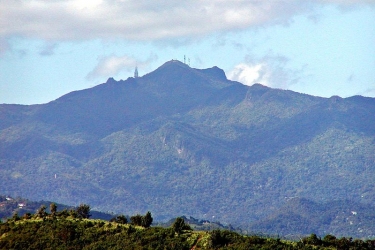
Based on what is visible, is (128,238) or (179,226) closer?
(128,238)

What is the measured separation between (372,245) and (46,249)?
32349 millimetres

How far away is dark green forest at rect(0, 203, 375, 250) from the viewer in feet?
271

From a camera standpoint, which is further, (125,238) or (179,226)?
(179,226)

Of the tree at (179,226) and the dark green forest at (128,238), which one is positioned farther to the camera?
the tree at (179,226)

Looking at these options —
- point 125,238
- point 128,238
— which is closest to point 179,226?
point 128,238

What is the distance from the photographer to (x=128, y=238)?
87875mm

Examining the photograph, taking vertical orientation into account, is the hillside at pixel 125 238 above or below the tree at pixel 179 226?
below

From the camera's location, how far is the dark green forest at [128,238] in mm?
82625

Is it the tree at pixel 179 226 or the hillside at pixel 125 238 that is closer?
the hillside at pixel 125 238

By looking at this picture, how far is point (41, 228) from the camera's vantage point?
94688mm

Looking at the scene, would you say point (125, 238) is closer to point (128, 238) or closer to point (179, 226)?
point (128, 238)

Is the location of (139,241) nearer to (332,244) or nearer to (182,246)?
(182,246)

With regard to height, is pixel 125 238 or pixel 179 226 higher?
pixel 179 226

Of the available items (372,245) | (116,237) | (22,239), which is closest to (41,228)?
(22,239)
